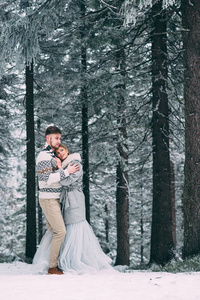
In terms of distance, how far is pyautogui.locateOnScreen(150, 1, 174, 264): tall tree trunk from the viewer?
9.73m

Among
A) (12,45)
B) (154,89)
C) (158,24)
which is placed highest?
(158,24)

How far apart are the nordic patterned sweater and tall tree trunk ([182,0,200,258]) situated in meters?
3.02

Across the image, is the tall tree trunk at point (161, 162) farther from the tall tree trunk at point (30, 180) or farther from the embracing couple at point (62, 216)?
the tall tree trunk at point (30, 180)

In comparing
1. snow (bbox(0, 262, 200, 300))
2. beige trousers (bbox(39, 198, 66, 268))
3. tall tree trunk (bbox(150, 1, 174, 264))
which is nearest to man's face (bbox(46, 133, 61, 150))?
beige trousers (bbox(39, 198, 66, 268))

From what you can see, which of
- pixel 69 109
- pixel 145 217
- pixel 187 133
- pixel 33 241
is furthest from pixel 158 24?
pixel 145 217

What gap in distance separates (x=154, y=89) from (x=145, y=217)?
63.0 feet

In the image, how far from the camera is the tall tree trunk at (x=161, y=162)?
9.73 m

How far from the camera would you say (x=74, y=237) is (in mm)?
7027

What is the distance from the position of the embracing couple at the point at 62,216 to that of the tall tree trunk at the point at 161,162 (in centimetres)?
293

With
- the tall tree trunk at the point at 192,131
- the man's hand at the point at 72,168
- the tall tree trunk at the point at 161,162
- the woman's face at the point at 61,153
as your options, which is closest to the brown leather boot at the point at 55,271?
the man's hand at the point at 72,168

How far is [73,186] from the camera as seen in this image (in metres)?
A: 7.05

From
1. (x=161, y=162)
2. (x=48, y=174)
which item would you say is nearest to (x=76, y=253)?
(x=48, y=174)

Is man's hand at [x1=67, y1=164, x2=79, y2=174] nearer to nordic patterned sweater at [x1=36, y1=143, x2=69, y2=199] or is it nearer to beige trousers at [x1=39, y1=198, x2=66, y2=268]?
nordic patterned sweater at [x1=36, y1=143, x2=69, y2=199]

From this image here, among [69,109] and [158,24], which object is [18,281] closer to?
[158,24]
